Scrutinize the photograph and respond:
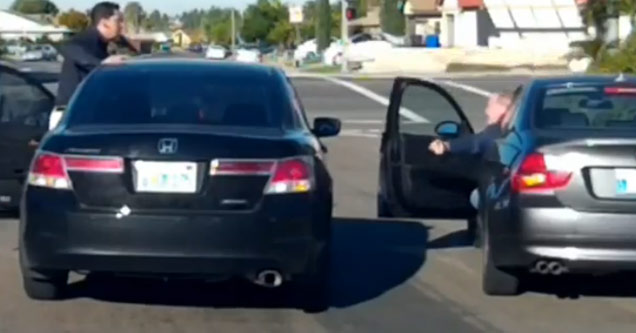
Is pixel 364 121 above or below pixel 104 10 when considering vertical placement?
below

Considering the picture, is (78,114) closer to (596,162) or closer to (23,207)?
(23,207)

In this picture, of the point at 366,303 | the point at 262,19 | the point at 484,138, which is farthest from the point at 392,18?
the point at 366,303

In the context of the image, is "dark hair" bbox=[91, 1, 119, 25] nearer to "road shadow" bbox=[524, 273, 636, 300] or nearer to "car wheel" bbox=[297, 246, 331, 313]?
"car wheel" bbox=[297, 246, 331, 313]

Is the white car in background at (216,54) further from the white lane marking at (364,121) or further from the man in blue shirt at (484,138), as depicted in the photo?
the white lane marking at (364,121)

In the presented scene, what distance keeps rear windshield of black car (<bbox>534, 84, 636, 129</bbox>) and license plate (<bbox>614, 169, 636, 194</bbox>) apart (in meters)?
0.68

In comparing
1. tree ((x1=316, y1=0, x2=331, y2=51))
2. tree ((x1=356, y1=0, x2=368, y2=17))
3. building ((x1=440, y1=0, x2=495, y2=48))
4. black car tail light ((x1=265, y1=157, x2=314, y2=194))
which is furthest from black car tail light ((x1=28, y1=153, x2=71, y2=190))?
tree ((x1=356, y1=0, x2=368, y2=17))

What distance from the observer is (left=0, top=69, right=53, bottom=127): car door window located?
14797 millimetres

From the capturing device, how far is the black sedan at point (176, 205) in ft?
30.3

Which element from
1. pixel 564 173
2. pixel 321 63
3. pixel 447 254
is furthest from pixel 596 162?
pixel 321 63

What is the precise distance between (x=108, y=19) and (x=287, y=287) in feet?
13.0

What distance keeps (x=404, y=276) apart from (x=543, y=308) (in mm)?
1540

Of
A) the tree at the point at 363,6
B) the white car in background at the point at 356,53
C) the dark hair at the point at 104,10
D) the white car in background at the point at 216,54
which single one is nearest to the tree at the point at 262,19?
the tree at the point at 363,6

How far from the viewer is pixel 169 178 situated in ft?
30.3

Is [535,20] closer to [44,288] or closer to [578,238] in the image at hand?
[578,238]
